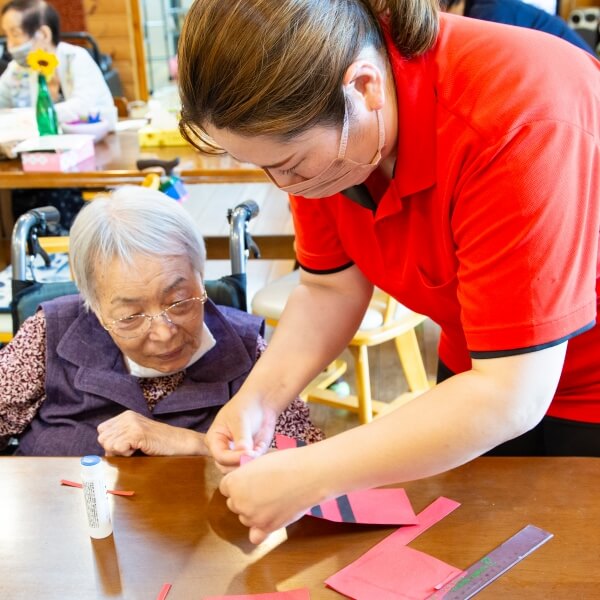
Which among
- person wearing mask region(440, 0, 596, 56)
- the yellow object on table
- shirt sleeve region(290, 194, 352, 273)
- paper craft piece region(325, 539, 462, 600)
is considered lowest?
paper craft piece region(325, 539, 462, 600)

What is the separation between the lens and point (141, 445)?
4.79ft

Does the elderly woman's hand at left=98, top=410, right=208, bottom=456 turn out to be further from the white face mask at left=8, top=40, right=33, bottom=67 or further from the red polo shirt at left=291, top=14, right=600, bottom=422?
the white face mask at left=8, top=40, right=33, bottom=67

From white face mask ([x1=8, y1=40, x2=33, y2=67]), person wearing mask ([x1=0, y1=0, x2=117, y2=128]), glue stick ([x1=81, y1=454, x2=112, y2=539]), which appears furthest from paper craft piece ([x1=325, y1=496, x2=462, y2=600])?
white face mask ([x1=8, y1=40, x2=33, y2=67])

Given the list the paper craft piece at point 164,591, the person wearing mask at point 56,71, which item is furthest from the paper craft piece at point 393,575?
the person wearing mask at point 56,71

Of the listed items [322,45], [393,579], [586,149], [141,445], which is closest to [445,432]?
[393,579]

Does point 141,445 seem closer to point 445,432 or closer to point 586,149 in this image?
point 445,432

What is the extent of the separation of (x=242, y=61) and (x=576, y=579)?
756mm

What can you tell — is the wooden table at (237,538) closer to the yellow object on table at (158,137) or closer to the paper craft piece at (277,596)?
the paper craft piece at (277,596)

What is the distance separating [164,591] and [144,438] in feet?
1.56

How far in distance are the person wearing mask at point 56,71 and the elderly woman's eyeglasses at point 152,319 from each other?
2218 mm

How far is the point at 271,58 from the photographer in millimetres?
885

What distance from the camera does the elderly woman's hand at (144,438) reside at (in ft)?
4.75

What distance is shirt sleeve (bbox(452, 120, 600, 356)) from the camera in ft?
2.88

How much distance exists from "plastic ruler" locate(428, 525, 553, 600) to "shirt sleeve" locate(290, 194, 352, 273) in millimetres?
532
